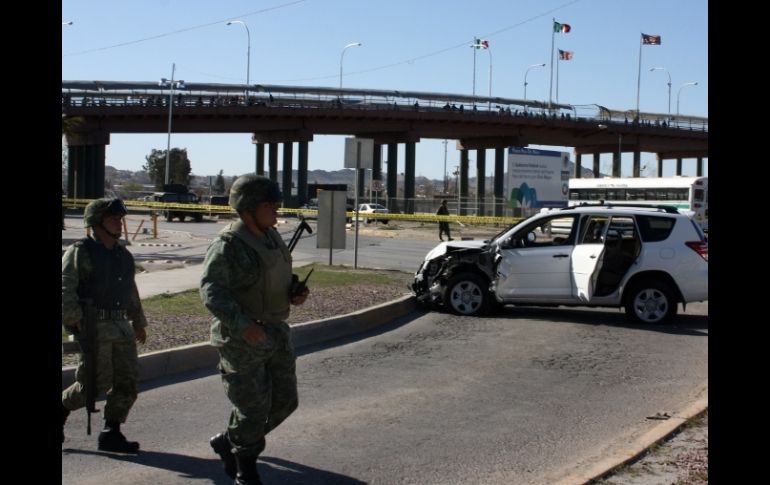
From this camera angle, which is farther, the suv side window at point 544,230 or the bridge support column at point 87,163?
the bridge support column at point 87,163

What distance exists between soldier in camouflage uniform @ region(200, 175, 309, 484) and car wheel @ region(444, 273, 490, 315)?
843 centimetres

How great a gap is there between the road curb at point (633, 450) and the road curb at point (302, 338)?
445 cm

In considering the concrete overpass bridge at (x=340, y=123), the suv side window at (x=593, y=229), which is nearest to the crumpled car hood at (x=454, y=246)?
the suv side window at (x=593, y=229)

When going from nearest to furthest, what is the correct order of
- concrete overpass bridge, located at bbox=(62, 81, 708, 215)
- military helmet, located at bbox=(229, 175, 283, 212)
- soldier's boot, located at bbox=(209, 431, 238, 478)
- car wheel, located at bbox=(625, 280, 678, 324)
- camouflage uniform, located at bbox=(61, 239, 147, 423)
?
military helmet, located at bbox=(229, 175, 283, 212)
soldier's boot, located at bbox=(209, 431, 238, 478)
camouflage uniform, located at bbox=(61, 239, 147, 423)
car wheel, located at bbox=(625, 280, 678, 324)
concrete overpass bridge, located at bbox=(62, 81, 708, 215)

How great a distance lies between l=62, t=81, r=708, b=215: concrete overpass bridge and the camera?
214 feet

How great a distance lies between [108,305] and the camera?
6344 millimetres

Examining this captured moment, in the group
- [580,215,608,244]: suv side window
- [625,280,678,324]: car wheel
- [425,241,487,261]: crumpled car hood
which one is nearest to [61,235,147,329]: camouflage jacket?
[425,241,487,261]: crumpled car hood

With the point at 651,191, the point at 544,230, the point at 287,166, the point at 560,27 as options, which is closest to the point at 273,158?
the point at 287,166

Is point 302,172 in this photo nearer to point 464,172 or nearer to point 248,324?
point 464,172

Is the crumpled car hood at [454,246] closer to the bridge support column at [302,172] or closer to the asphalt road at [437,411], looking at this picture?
the asphalt road at [437,411]

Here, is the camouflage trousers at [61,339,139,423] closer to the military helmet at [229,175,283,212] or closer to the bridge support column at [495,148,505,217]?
the military helmet at [229,175,283,212]

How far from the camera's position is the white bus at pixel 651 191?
46719 millimetres

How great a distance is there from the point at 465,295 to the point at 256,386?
8799mm

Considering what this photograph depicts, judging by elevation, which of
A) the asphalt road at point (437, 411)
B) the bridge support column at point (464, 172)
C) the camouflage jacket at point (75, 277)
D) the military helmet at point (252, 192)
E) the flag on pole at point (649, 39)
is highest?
the flag on pole at point (649, 39)
